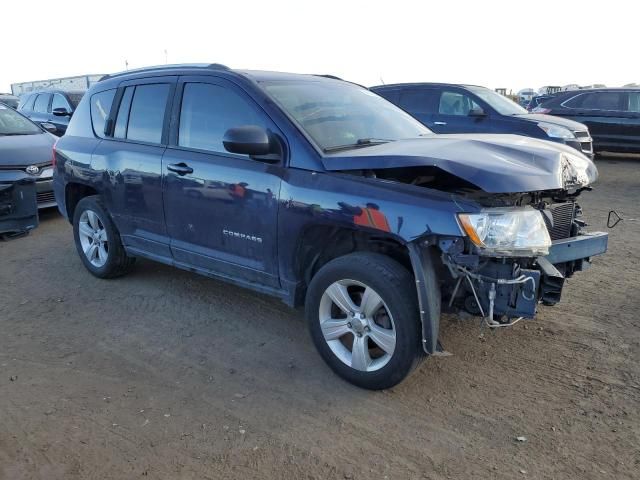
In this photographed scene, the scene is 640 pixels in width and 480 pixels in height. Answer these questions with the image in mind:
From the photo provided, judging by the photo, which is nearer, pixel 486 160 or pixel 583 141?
pixel 486 160

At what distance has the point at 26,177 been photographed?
6.84m

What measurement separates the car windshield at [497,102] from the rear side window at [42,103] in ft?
32.2

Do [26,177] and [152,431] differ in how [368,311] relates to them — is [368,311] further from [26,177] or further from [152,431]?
[26,177]

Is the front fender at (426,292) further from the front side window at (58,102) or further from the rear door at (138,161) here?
the front side window at (58,102)

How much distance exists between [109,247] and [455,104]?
7282 millimetres

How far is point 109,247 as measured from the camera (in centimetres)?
511

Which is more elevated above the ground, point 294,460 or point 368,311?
point 368,311

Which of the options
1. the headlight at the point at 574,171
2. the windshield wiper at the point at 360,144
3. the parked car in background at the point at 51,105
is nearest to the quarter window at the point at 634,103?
the headlight at the point at 574,171

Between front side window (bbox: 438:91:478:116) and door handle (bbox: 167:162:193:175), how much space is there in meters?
7.21

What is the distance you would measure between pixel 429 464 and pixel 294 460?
656 millimetres

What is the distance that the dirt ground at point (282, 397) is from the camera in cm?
266

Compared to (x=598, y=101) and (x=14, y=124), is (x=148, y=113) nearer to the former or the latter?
(x=14, y=124)

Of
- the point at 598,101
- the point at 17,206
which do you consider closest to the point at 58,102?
the point at 17,206

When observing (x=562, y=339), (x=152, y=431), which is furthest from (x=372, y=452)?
(x=562, y=339)
